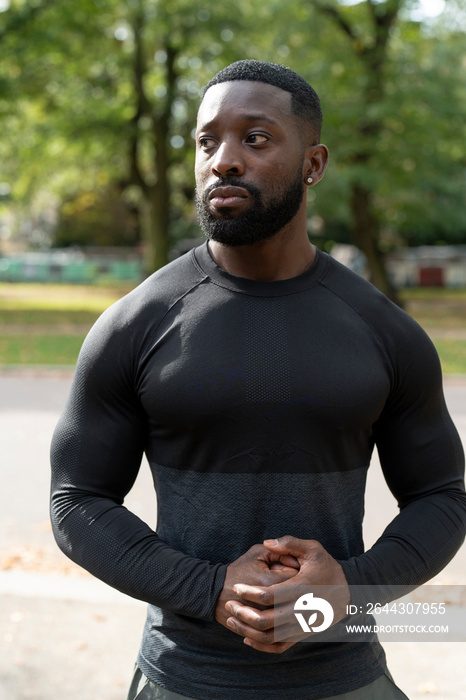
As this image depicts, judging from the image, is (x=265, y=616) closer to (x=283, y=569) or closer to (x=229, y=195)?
(x=283, y=569)

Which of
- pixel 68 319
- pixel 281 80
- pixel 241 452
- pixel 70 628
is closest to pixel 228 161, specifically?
pixel 281 80

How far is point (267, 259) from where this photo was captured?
1893mm

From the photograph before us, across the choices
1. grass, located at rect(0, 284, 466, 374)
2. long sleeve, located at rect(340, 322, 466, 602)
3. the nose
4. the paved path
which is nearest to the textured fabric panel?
long sleeve, located at rect(340, 322, 466, 602)

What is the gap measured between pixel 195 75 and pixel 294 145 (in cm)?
2645

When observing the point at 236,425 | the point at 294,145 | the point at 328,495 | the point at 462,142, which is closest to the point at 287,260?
the point at 294,145

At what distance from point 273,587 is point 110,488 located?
0.44 meters

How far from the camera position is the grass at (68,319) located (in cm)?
1555

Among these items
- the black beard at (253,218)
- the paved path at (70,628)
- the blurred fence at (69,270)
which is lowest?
the blurred fence at (69,270)

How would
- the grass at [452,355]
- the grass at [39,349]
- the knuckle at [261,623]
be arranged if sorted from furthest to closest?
the grass at [39,349], the grass at [452,355], the knuckle at [261,623]

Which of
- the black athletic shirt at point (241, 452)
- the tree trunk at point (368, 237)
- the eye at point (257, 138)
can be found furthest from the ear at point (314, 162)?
the tree trunk at point (368, 237)

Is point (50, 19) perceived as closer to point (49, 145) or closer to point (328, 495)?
point (49, 145)

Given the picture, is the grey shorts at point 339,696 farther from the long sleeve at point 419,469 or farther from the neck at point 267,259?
the neck at point 267,259

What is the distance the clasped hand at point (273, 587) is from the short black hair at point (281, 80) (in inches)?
36.8

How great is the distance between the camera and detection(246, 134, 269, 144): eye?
70.9 inches
